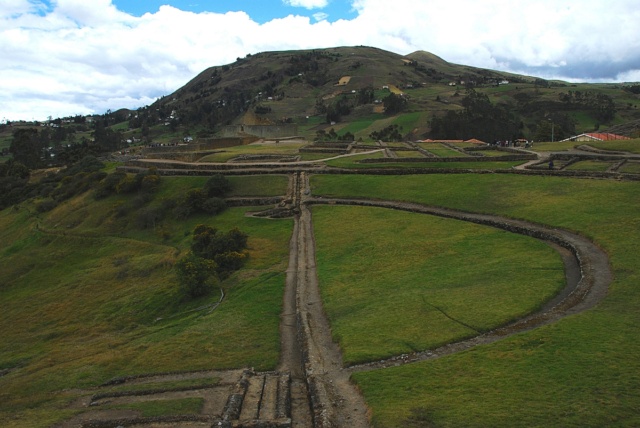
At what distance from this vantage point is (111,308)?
25.9 m

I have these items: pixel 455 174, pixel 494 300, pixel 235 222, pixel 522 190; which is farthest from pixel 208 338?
pixel 455 174

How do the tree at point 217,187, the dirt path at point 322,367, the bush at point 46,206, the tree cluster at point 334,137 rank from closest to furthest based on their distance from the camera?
the dirt path at point 322,367
the tree at point 217,187
the bush at point 46,206
the tree cluster at point 334,137

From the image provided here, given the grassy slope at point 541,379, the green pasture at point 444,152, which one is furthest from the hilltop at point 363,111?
the grassy slope at point 541,379

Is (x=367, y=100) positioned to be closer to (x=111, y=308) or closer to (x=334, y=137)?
(x=334, y=137)

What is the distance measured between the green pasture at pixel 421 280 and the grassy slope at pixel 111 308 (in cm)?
259

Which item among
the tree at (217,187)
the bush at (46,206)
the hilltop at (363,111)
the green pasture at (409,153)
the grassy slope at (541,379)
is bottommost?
the bush at (46,206)

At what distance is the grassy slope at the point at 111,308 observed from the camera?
1627 centimetres

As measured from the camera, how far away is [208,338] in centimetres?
1777

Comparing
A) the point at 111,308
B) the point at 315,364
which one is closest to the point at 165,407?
the point at 315,364

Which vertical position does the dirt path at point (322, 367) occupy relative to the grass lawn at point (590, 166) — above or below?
below

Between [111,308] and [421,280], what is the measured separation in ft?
49.7

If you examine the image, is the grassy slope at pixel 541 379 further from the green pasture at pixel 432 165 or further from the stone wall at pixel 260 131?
the stone wall at pixel 260 131

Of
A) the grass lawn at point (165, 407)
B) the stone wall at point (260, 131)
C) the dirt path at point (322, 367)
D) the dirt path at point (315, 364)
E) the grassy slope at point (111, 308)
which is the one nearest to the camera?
the dirt path at point (322, 367)

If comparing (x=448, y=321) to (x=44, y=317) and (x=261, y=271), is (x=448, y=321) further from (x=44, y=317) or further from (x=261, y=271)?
(x=44, y=317)
